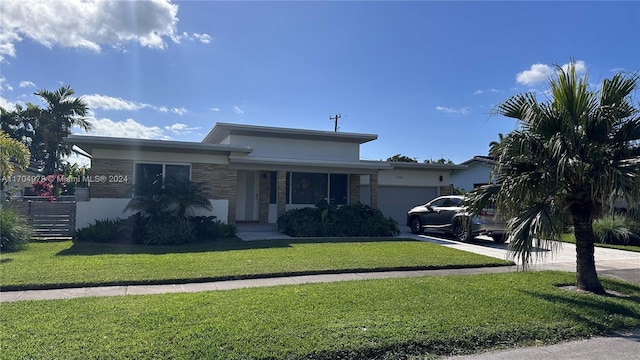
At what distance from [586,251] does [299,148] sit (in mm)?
12998

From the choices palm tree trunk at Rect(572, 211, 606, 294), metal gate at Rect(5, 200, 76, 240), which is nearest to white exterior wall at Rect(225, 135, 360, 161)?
metal gate at Rect(5, 200, 76, 240)

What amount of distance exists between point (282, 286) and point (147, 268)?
2974 millimetres

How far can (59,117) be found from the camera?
90.1 ft

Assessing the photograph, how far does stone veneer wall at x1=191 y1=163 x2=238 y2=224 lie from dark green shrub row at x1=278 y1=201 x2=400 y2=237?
1.98 metres

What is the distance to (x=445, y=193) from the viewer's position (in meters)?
20.9

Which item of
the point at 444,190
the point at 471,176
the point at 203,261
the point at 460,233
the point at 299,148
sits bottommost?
the point at 203,261

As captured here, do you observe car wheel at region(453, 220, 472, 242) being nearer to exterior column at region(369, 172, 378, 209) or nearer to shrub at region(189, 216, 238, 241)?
exterior column at region(369, 172, 378, 209)

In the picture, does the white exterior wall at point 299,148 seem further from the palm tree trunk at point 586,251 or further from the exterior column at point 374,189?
the palm tree trunk at point 586,251

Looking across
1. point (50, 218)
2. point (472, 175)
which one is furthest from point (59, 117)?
point (472, 175)

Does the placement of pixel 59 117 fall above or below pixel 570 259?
above

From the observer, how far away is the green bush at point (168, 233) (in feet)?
37.5

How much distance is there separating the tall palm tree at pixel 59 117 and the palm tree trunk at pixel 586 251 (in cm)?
2931

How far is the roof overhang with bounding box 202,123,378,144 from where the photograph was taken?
17172 mm

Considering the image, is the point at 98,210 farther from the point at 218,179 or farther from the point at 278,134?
the point at 278,134
